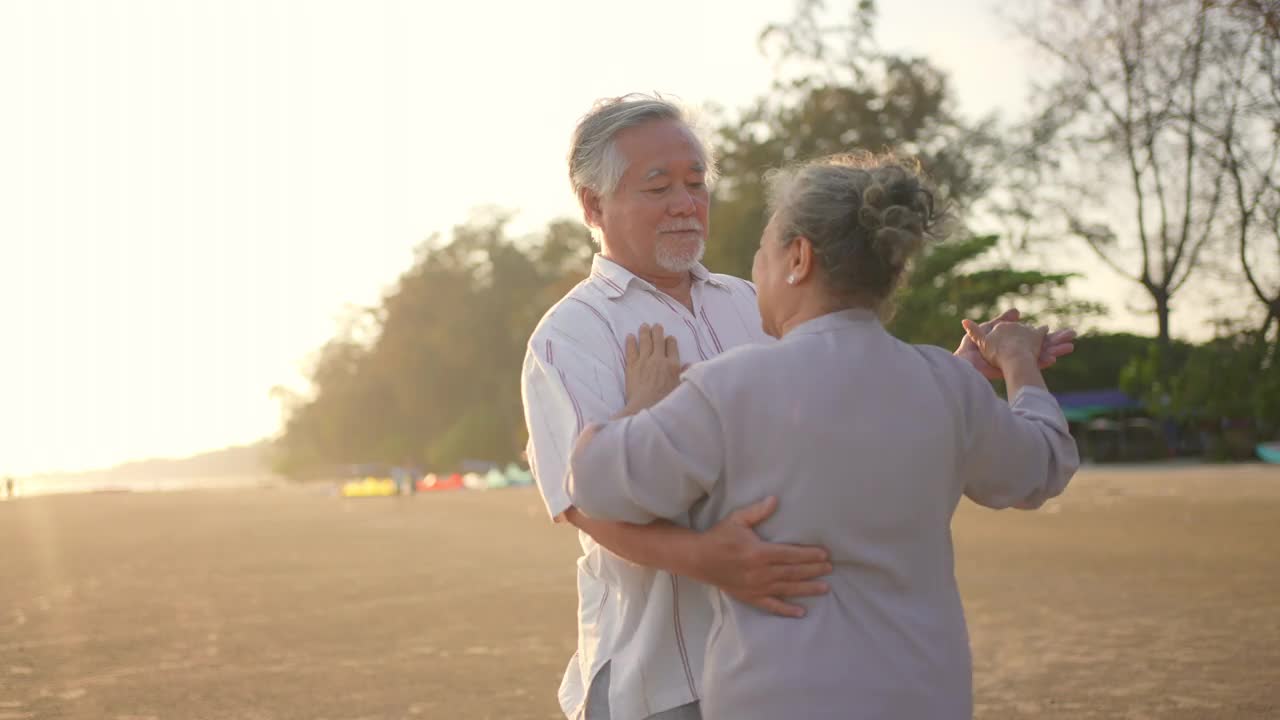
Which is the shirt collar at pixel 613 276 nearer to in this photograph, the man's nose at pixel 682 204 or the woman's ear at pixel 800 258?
the man's nose at pixel 682 204

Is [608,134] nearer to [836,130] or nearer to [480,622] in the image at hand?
[480,622]

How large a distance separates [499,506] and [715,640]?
35836 mm

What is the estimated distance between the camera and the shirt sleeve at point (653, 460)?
2.25 m

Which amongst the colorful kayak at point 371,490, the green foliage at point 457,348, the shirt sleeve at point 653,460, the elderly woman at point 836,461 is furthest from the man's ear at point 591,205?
the green foliage at point 457,348

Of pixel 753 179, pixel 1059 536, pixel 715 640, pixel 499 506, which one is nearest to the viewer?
pixel 715 640

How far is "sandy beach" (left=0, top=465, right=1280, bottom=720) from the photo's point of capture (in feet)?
26.5

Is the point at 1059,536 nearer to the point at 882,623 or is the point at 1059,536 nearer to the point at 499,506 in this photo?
the point at 882,623

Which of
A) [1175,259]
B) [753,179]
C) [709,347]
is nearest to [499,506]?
[753,179]

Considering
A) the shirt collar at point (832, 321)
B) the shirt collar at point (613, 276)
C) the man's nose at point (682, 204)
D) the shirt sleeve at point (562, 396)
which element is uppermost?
the man's nose at point (682, 204)

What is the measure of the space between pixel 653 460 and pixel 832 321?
40 cm

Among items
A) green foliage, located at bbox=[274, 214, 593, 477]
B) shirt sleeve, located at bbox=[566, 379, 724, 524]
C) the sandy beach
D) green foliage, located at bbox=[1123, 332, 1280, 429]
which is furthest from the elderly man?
green foliage, located at bbox=[274, 214, 593, 477]

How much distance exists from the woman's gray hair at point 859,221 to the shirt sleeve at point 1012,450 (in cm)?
25

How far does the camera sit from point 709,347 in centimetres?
303

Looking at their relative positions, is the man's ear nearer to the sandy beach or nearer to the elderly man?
the elderly man
